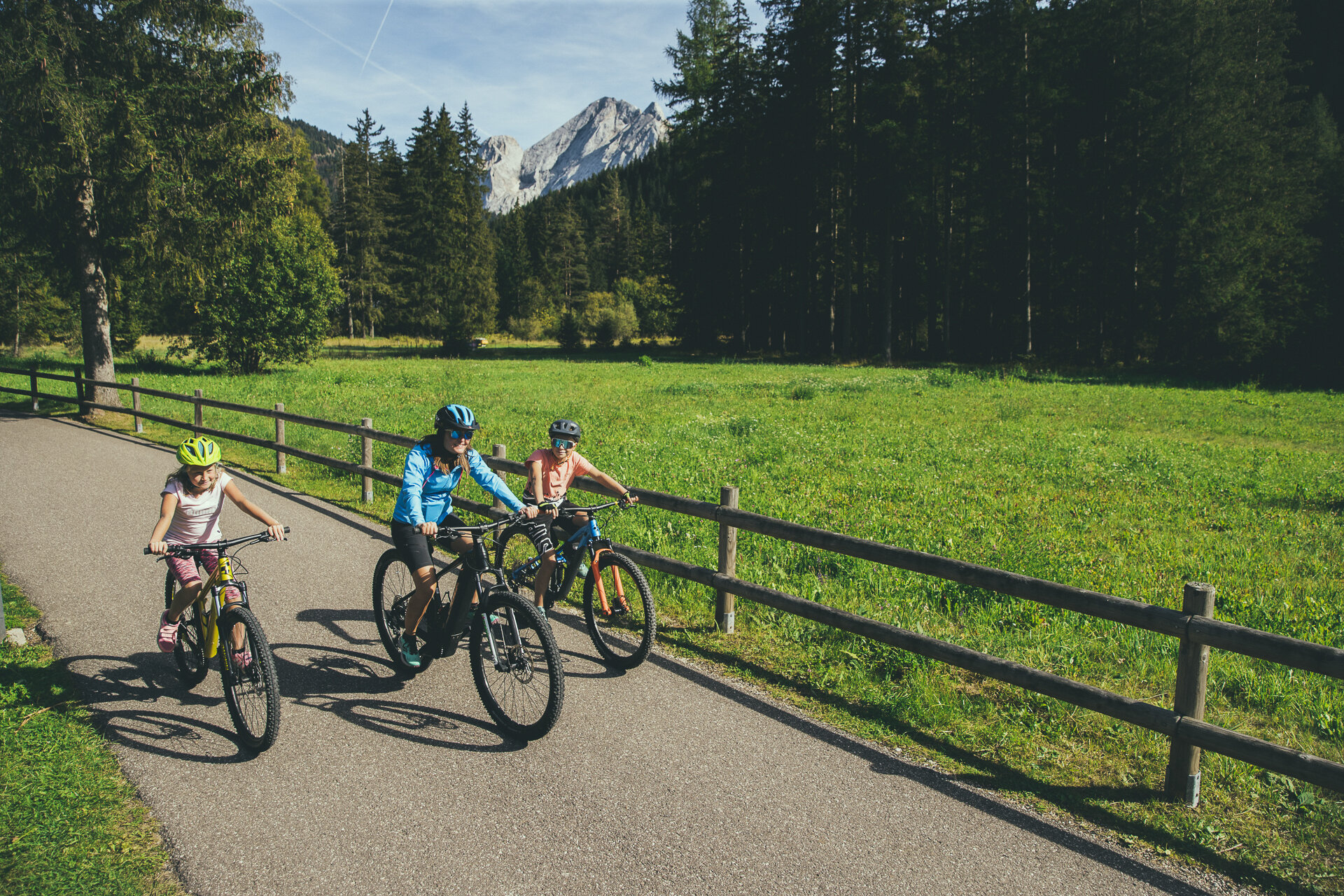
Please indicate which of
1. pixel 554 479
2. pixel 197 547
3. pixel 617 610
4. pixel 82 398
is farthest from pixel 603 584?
pixel 82 398

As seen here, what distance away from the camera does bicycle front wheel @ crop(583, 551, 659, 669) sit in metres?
5.91

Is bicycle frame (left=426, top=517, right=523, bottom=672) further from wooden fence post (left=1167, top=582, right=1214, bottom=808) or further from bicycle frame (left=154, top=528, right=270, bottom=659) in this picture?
wooden fence post (left=1167, top=582, right=1214, bottom=808)

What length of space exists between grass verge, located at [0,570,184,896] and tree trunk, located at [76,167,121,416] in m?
18.6

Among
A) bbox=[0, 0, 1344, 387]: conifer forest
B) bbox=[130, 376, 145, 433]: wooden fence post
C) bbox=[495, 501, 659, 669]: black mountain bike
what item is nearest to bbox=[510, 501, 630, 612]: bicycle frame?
bbox=[495, 501, 659, 669]: black mountain bike

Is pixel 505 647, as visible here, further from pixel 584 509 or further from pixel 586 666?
pixel 584 509

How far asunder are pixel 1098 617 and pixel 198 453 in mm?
6037

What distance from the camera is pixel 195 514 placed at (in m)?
5.07

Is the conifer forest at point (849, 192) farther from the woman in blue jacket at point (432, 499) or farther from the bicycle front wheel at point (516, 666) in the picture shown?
the bicycle front wheel at point (516, 666)

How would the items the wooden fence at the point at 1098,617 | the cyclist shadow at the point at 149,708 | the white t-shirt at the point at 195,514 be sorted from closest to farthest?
the wooden fence at the point at 1098,617 → the cyclist shadow at the point at 149,708 → the white t-shirt at the point at 195,514

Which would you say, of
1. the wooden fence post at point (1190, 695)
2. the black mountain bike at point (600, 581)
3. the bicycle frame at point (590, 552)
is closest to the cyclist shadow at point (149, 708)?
the black mountain bike at point (600, 581)

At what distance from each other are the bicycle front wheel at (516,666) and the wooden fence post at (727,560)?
2.08 m

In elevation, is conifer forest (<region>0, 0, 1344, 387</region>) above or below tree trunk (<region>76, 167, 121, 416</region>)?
above

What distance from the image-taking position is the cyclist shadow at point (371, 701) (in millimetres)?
4836

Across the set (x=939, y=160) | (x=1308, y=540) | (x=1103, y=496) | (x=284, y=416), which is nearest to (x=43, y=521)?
(x=284, y=416)
